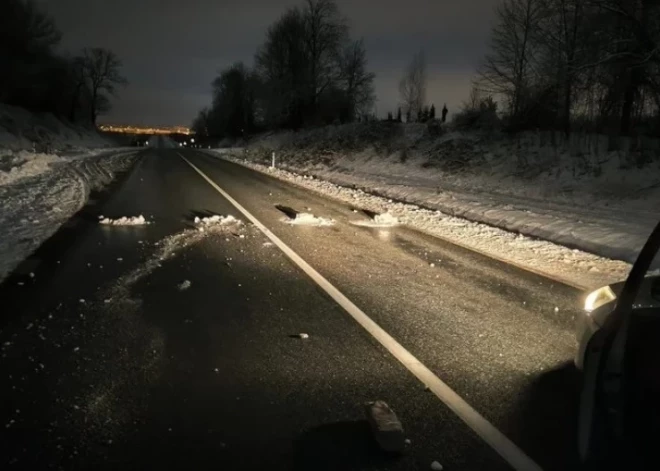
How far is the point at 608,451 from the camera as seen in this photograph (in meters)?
3.00

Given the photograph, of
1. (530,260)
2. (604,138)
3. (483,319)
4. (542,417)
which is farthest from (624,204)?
(542,417)

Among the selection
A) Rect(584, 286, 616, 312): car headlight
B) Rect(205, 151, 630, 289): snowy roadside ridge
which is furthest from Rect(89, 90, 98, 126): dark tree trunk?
Rect(584, 286, 616, 312): car headlight

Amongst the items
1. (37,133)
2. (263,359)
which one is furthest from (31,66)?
(263,359)

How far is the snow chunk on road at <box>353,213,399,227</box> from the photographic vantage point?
1200 centimetres

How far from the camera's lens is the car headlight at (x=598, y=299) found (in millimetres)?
3506

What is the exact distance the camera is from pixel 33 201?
13.1 metres

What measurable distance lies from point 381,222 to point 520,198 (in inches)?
277

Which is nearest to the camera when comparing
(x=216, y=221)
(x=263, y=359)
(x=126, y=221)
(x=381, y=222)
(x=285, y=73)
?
(x=263, y=359)

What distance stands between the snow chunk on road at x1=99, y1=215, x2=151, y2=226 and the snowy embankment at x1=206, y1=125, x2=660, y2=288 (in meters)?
5.92

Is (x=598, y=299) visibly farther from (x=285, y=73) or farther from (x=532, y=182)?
(x=285, y=73)

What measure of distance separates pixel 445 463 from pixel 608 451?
0.90 metres

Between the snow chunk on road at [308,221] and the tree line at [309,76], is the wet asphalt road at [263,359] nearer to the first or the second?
the snow chunk on road at [308,221]

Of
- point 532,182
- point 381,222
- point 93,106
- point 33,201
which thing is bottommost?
point 381,222

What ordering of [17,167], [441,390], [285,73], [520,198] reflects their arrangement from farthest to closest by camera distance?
[285,73]
[17,167]
[520,198]
[441,390]
